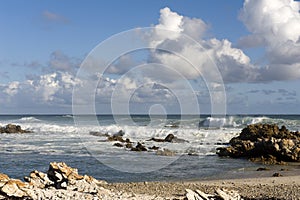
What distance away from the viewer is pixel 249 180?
18.9 m

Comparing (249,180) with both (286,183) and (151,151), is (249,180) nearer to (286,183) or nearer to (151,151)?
(286,183)

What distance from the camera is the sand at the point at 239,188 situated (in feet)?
48.3

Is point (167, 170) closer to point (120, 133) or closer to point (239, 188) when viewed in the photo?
point (239, 188)

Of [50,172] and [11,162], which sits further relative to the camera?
[11,162]

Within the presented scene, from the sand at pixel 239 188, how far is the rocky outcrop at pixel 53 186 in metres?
2.29

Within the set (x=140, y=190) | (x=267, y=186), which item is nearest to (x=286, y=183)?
(x=267, y=186)

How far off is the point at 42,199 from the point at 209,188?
288 inches

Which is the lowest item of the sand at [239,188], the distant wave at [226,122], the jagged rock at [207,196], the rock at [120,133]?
the sand at [239,188]

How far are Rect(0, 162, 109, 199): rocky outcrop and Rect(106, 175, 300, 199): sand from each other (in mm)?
2286

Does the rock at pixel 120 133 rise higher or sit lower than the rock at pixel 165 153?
higher

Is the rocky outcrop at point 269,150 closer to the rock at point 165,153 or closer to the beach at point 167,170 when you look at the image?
the beach at point 167,170

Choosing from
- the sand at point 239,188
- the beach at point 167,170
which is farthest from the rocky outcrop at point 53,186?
the sand at point 239,188

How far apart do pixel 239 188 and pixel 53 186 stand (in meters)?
7.09

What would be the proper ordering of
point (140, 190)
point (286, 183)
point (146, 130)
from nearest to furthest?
point (140, 190), point (286, 183), point (146, 130)
